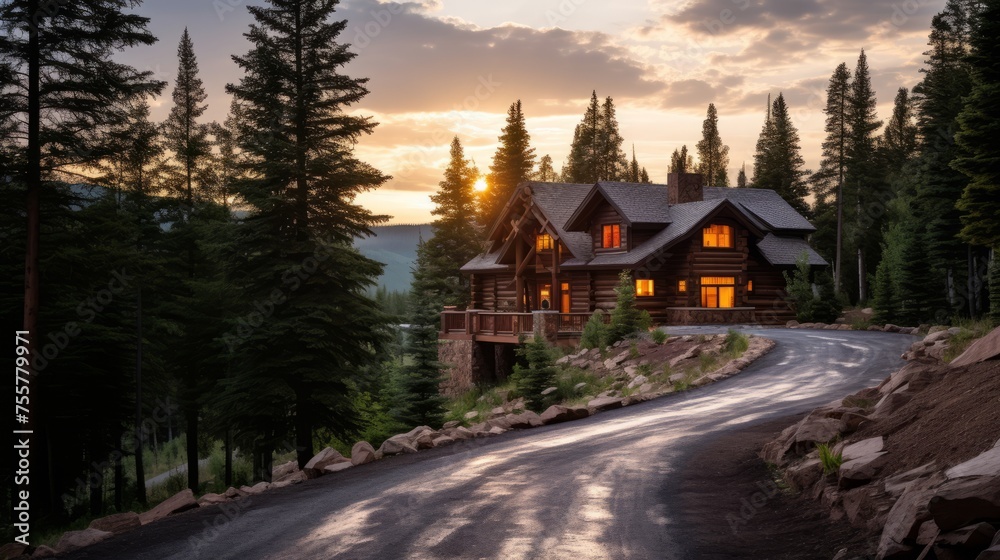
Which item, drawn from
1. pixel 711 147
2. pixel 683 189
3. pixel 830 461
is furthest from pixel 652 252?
pixel 711 147

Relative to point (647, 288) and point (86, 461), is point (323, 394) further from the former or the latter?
point (647, 288)

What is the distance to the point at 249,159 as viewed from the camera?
22375mm

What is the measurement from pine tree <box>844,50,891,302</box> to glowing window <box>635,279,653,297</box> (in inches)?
1214

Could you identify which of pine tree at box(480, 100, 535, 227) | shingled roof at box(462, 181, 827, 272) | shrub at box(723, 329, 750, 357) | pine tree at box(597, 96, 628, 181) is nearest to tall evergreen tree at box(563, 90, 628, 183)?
pine tree at box(597, 96, 628, 181)

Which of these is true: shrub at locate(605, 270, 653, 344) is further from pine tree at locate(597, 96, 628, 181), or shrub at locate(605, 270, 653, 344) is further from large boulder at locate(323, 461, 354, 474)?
pine tree at locate(597, 96, 628, 181)

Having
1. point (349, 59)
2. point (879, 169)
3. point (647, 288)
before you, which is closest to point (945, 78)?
point (879, 169)

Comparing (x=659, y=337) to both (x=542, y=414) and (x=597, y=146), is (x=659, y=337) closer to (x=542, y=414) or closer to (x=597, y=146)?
(x=542, y=414)

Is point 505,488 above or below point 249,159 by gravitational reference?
below

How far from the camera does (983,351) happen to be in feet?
34.5

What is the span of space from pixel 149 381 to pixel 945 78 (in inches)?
2081

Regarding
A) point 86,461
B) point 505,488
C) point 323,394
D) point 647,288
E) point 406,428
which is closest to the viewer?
point 505,488

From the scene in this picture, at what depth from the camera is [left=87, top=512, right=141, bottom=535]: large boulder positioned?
10.2 meters

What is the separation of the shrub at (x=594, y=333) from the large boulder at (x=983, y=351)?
1994 cm
